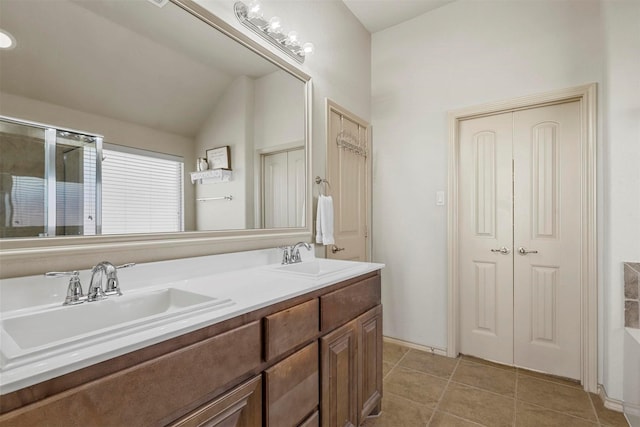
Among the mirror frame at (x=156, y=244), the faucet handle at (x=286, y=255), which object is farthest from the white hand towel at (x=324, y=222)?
the faucet handle at (x=286, y=255)

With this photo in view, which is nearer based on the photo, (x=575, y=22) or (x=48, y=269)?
(x=48, y=269)

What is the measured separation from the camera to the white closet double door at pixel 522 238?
2.18m

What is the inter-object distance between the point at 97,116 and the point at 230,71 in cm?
70

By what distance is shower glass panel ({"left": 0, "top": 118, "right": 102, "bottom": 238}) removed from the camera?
91 cm

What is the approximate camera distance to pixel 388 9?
2.60m

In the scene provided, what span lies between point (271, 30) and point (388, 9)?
1390mm

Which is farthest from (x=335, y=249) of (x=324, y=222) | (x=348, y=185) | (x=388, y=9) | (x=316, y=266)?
(x=388, y=9)

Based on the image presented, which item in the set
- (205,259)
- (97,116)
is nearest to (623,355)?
(205,259)

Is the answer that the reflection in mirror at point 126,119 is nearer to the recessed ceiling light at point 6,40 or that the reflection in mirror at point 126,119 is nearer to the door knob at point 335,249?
the recessed ceiling light at point 6,40

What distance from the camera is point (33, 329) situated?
836 millimetres

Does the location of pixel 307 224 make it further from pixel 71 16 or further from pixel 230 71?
pixel 71 16

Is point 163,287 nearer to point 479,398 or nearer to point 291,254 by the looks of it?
point 291,254

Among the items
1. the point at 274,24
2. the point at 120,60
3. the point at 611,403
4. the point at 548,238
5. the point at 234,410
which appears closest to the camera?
the point at 234,410

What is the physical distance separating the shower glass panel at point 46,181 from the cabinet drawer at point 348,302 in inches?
36.7
